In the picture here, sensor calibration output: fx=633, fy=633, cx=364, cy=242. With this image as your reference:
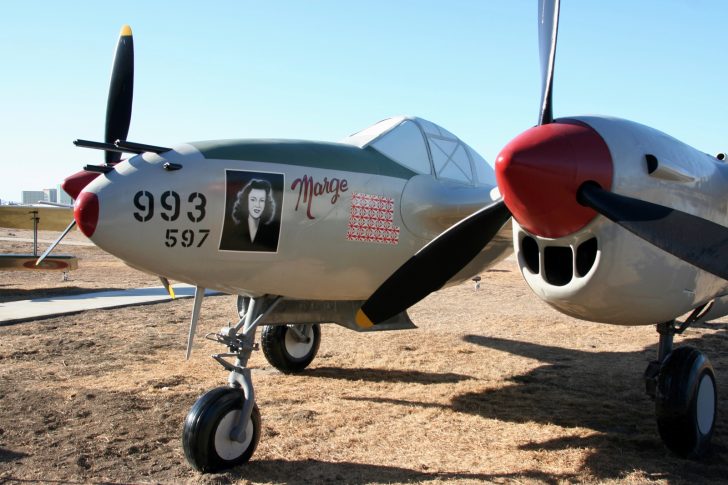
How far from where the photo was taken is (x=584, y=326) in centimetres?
1203

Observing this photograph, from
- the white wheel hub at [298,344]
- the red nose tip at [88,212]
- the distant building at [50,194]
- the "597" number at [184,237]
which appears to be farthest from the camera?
the distant building at [50,194]

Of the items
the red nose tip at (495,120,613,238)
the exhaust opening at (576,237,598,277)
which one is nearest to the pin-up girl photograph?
the red nose tip at (495,120,613,238)

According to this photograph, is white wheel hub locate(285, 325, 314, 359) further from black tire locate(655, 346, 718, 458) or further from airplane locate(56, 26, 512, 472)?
black tire locate(655, 346, 718, 458)

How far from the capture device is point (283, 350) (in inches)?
323

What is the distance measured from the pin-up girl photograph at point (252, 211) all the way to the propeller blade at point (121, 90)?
2307 mm

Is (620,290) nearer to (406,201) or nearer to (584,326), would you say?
(406,201)

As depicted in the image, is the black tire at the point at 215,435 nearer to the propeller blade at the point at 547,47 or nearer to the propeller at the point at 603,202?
the propeller at the point at 603,202

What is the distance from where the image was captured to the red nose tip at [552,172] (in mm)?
4137

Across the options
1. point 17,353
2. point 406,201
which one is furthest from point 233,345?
point 17,353

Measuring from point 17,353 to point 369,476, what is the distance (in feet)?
20.5

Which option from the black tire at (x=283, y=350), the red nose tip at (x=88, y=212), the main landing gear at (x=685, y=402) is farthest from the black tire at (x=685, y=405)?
the red nose tip at (x=88, y=212)

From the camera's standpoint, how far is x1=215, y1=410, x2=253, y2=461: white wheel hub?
490 centimetres

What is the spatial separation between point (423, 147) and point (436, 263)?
6.04 ft

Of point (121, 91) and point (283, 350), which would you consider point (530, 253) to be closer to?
point (283, 350)
